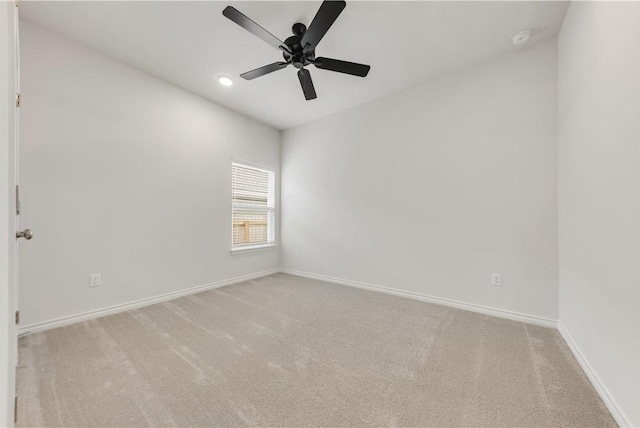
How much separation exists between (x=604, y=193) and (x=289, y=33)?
8.25ft

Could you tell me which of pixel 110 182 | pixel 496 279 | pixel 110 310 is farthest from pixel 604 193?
pixel 110 310

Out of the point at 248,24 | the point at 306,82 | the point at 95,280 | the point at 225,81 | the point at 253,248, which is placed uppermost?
the point at 225,81

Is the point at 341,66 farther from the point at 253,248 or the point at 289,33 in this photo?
the point at 253,248

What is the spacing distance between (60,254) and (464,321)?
12.2 ft

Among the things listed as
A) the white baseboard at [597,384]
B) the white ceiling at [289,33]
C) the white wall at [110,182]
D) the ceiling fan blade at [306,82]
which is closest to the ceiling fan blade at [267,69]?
the ceiling fan blade at [306,82]

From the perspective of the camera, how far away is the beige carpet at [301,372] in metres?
1.21

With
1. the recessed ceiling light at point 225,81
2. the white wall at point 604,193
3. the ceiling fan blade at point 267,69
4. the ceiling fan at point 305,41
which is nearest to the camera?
the white wall at point 604,193

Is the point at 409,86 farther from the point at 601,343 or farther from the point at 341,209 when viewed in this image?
the point at 601,343

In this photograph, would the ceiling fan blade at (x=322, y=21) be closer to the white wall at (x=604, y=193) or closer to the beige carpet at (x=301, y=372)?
the white wall at (x=604, y=193)

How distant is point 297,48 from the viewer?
1.97m

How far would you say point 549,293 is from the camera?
2.16 metres

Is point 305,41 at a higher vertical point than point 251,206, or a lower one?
higher

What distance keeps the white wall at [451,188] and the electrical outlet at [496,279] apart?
1.8 inches

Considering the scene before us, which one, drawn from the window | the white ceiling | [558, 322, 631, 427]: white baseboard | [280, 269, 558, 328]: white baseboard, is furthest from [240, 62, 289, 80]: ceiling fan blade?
[558, 322, 631, 427]: white baseboard
